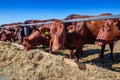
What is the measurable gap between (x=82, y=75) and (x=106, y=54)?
17.6ft

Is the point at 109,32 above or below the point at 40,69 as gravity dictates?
above

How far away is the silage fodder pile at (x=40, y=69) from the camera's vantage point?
672 centimetres

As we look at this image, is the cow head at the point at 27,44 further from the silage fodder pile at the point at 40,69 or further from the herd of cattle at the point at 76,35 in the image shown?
the silage fodder pile at the point at 40,69

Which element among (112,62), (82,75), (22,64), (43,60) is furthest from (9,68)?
(112,62)

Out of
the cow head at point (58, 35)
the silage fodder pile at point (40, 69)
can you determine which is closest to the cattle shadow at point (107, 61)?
Result: the cow head at point (58, 35)

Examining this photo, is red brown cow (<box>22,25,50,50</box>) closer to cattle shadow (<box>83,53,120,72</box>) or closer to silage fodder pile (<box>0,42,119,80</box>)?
silage fodder pile (<box>0,42,119,80</box>)

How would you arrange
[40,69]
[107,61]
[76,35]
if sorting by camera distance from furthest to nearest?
1. [107,61]
2. [76,35]
3. [40,69]

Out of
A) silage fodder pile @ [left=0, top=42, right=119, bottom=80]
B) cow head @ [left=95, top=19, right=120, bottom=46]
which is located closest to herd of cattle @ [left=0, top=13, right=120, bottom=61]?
cow head @ [left=95, top=19, right=120, bottom=46]

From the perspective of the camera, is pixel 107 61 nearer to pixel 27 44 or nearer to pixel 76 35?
pixel 76 35

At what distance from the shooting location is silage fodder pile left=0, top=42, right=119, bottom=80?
6.72 m

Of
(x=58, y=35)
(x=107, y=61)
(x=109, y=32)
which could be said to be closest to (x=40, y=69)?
(x=58, y=35)

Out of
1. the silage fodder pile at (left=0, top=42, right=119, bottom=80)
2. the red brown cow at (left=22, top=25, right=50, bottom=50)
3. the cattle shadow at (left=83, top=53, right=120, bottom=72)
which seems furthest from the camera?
the red brown cow at (left=22, top=25, right=50, bottom=50)

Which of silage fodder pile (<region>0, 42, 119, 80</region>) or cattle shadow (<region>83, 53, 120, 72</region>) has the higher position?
silage fodder pile (<region>0, 42, 119, 80</region>)

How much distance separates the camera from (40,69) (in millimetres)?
7887
